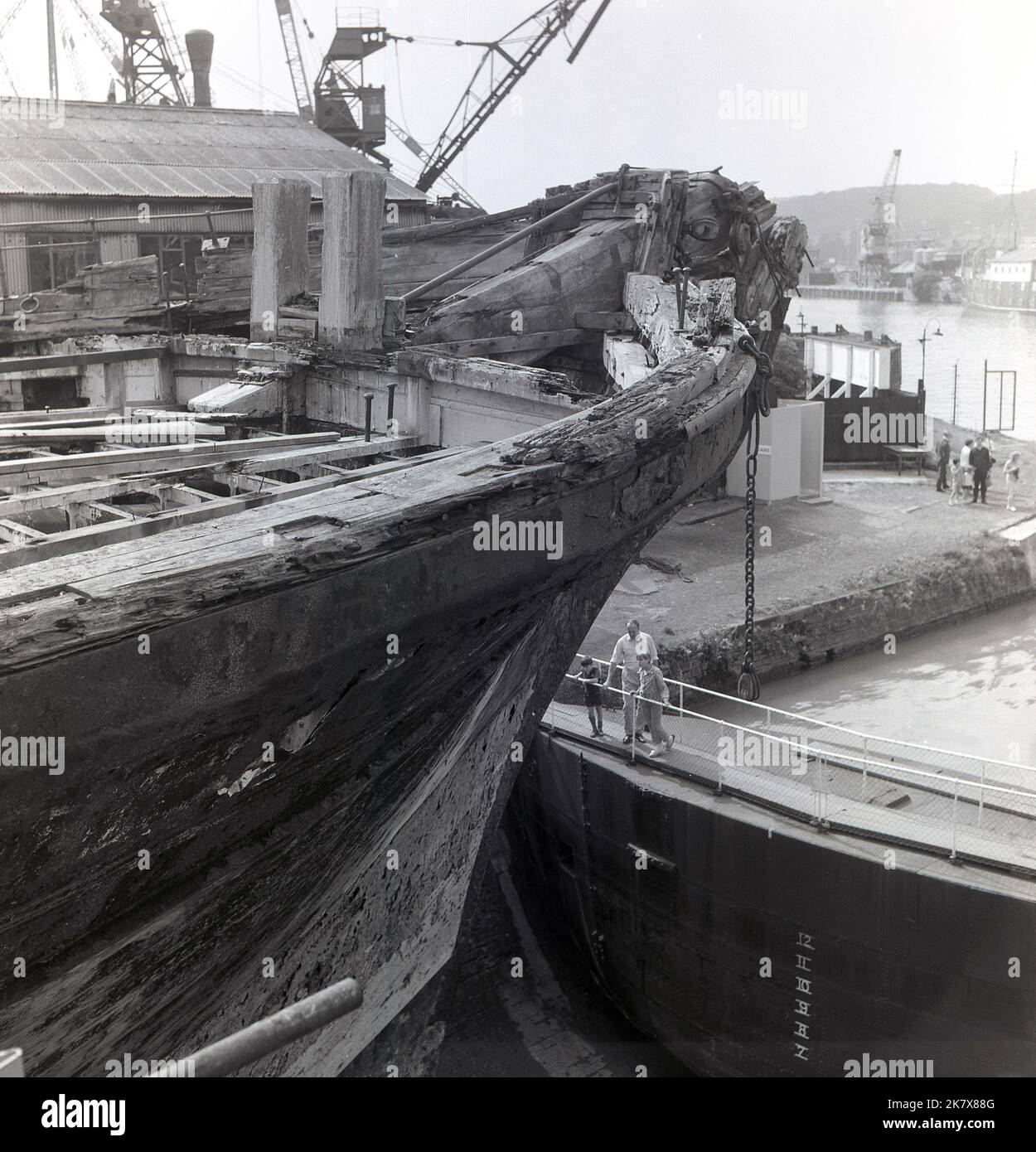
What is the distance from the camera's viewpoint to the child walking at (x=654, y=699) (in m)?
11.2

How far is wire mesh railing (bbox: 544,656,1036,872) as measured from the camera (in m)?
10.1

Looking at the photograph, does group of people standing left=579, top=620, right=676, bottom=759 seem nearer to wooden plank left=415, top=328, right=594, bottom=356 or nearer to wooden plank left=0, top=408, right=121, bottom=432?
wooden plank left=415, top=328, right=594, bottom=356

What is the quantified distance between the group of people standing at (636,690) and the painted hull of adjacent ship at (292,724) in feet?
13.9

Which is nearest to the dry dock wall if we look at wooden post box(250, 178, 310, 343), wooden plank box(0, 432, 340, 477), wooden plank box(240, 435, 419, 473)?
wooden post box(250, 178, 310, 343)

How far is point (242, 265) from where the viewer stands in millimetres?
15867

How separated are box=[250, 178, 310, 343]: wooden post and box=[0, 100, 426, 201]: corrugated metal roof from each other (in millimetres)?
14569

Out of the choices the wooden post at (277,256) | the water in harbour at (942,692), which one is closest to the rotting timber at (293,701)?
the wooden post at (277,256)

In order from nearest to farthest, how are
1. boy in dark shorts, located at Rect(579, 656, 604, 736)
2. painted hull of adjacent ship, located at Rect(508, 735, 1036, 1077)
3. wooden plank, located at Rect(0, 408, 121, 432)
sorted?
1. wooden plank, located at Rect(0, 408, 121, 432)
2. painted hull of adjacent ship, located at Rect(508, 735, 1036, 1077)
3. boy in dark shorts, located at Rect(579, 656, 604, 736)

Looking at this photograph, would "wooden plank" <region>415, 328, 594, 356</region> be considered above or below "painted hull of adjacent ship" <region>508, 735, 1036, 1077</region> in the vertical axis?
above

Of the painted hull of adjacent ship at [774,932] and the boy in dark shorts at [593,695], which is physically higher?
the boy in dark shorts at [593,695]

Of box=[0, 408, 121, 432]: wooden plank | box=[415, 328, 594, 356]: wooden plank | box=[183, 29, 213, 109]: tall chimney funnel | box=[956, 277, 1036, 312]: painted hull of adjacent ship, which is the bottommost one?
box=[0, 408, 121, 432]: wooden plank

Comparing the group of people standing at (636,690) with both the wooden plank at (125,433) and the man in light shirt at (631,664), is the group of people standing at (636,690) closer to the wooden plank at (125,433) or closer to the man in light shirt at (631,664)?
the man in light shirt at (631,664)

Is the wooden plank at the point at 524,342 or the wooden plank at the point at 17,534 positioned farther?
the wooden plank at the point at 524,342
